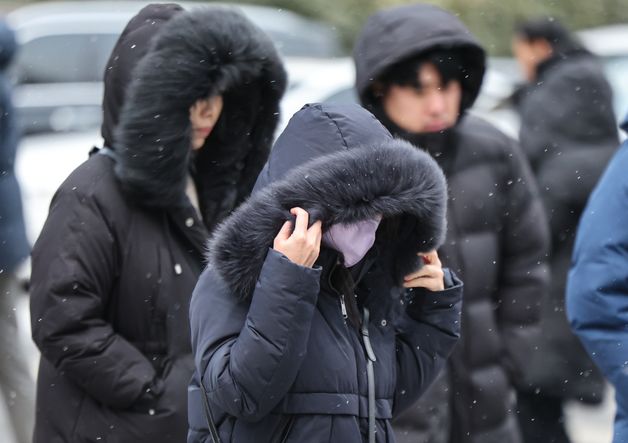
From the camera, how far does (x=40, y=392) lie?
3.31m

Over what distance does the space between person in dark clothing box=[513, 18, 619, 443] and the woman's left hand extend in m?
2.38

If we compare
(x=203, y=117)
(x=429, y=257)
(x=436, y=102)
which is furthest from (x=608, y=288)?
(x=203, y=117)

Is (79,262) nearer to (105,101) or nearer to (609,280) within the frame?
(105,101)

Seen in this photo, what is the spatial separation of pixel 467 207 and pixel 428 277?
114cm

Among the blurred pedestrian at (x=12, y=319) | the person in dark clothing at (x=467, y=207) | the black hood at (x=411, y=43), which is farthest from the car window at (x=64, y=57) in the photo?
the person in dark clothing at (x=467, y=207)

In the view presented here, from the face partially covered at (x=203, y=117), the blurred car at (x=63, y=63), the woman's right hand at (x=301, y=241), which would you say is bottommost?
the blurred car at (x=63, y=63)

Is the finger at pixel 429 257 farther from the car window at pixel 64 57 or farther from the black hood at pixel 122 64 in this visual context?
the car window at pixel 64 57

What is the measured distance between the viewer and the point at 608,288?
311cm

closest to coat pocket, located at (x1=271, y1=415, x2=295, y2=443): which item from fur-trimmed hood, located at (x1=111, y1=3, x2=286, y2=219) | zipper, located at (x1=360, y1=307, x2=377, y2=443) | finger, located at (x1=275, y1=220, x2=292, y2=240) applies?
zipper, located at (x1=360, y1=307, x2=377, y2=443)

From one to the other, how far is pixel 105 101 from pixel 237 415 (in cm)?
128

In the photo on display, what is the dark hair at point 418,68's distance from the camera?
3879 millimetres

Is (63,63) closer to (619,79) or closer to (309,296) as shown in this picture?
(619,79)

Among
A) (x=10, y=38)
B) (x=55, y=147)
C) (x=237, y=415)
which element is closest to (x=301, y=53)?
(x=55, y=147)

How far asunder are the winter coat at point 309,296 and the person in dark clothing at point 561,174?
2.53m
